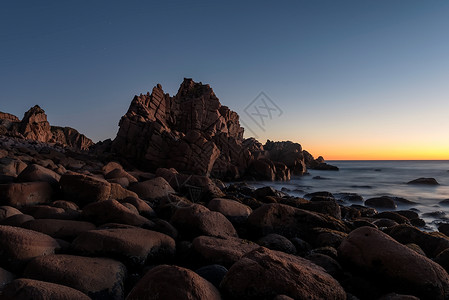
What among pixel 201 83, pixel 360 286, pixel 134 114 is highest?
pixel 201 83

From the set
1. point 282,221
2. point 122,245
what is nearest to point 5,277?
point 122,245

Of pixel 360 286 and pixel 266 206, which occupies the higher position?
pixel 266 206

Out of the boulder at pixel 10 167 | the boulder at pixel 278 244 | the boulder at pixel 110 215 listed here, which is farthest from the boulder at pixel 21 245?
the boulder at pixel 10 167

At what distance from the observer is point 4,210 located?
515 centimetres

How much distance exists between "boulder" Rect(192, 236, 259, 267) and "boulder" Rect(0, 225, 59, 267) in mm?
2012

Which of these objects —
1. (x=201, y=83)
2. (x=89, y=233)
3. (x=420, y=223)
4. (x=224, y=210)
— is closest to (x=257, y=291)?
(x=89, y=233)

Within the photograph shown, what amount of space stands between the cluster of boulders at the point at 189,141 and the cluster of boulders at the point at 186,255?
61.6 feet

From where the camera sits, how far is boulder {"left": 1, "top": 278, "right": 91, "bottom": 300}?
2549 mm

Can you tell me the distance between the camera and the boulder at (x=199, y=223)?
17.2 feet

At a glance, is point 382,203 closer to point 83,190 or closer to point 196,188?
point 196,188

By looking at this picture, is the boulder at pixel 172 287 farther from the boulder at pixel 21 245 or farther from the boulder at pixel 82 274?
the boulder at pixel 21 245

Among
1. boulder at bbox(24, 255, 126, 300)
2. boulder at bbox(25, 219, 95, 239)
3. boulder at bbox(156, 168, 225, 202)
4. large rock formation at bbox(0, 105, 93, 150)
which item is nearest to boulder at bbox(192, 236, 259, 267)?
boulder at bbox(24, 255, 126, 300)

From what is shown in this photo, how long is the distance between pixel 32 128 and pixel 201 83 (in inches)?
1596

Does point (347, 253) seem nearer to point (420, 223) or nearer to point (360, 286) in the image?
point (360, 286)
